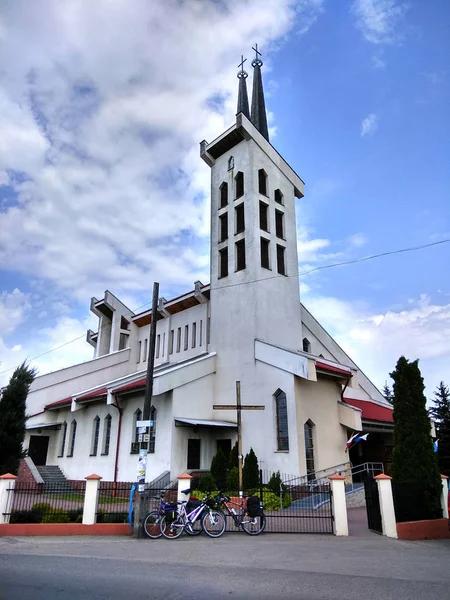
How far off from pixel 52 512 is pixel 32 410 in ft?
58.6

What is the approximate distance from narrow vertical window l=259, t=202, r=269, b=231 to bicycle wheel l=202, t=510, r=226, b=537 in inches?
631

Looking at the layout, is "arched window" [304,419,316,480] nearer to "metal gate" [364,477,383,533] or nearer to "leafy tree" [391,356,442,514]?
"metal gate" [364,477,383,533]

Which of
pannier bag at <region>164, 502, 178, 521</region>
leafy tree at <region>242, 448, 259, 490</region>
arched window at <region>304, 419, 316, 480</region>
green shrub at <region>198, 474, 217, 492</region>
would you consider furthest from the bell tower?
Result: pannier bag at <region>164, 502, 178, 521</region>

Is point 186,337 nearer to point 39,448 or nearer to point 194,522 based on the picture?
point 39,448

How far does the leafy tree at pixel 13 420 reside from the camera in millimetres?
14461

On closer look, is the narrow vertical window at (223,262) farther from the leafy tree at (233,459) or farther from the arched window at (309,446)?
the leafy tree at (233,459)

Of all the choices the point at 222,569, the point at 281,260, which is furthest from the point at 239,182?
the point at 222,569

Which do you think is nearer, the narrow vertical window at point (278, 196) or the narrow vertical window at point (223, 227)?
the narrow vertical window at point (223, 227)

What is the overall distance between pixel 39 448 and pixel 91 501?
19.3 meters

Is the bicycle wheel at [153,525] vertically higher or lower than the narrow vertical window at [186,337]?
lower

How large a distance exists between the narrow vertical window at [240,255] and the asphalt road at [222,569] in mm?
15109

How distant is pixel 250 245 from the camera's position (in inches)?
926

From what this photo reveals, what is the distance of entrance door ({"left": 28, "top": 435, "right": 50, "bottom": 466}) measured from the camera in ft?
94.0

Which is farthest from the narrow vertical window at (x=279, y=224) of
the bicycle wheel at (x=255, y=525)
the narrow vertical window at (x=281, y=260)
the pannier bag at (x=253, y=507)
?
the bicycle wheel at (x=255, y=525)
